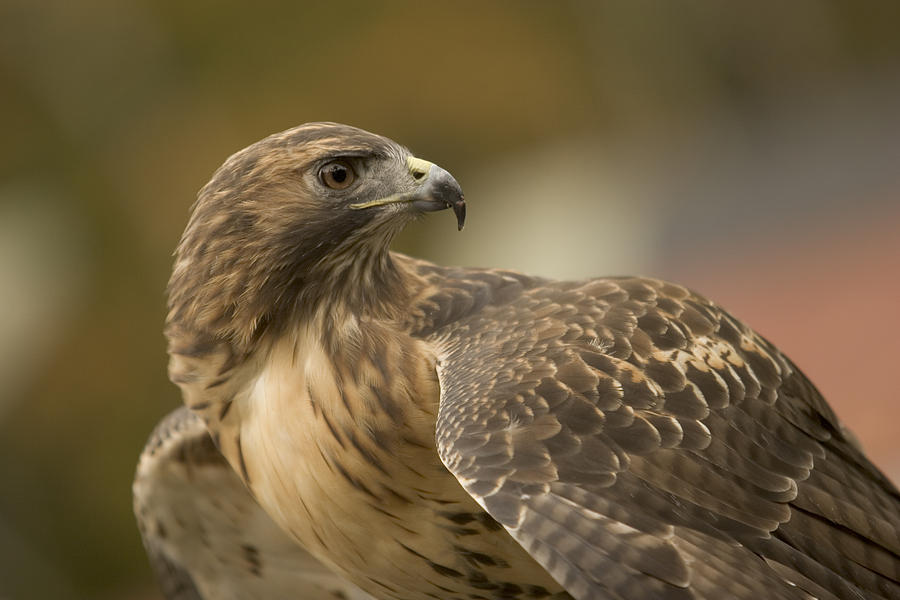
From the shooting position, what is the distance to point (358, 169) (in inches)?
156

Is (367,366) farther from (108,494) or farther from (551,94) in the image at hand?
(551,94)

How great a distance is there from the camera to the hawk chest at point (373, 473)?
390 centimetres

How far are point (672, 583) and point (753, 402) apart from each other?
3.44ft

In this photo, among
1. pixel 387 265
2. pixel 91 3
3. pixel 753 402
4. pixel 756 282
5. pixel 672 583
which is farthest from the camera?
pixel 756 282

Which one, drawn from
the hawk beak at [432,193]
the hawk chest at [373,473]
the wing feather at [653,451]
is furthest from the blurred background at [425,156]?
the hawk beak at [432,193]

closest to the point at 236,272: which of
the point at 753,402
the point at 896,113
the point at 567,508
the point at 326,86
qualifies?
the point at 567,508

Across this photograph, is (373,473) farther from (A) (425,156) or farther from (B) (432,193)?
(A) (425,156)

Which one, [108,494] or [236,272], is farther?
[108,494]

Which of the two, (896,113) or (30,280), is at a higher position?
(896,113)

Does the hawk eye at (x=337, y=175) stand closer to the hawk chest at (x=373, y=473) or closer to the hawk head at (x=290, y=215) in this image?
the hawk head at (x=290, y=215)

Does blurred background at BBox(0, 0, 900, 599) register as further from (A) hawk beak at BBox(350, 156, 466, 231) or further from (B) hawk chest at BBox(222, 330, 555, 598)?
(A) hawk beak at BBox(350, 156, 466, 231)

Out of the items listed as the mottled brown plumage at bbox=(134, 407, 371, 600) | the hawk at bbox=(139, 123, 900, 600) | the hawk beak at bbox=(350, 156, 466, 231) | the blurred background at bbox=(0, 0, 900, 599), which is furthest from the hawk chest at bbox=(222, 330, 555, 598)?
the blurred background at bbox=(0, 0, 900, 599)

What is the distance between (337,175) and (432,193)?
325mm

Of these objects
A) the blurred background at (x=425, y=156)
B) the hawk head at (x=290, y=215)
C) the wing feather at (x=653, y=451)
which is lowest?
the blurred background at (x=425, y=156)
